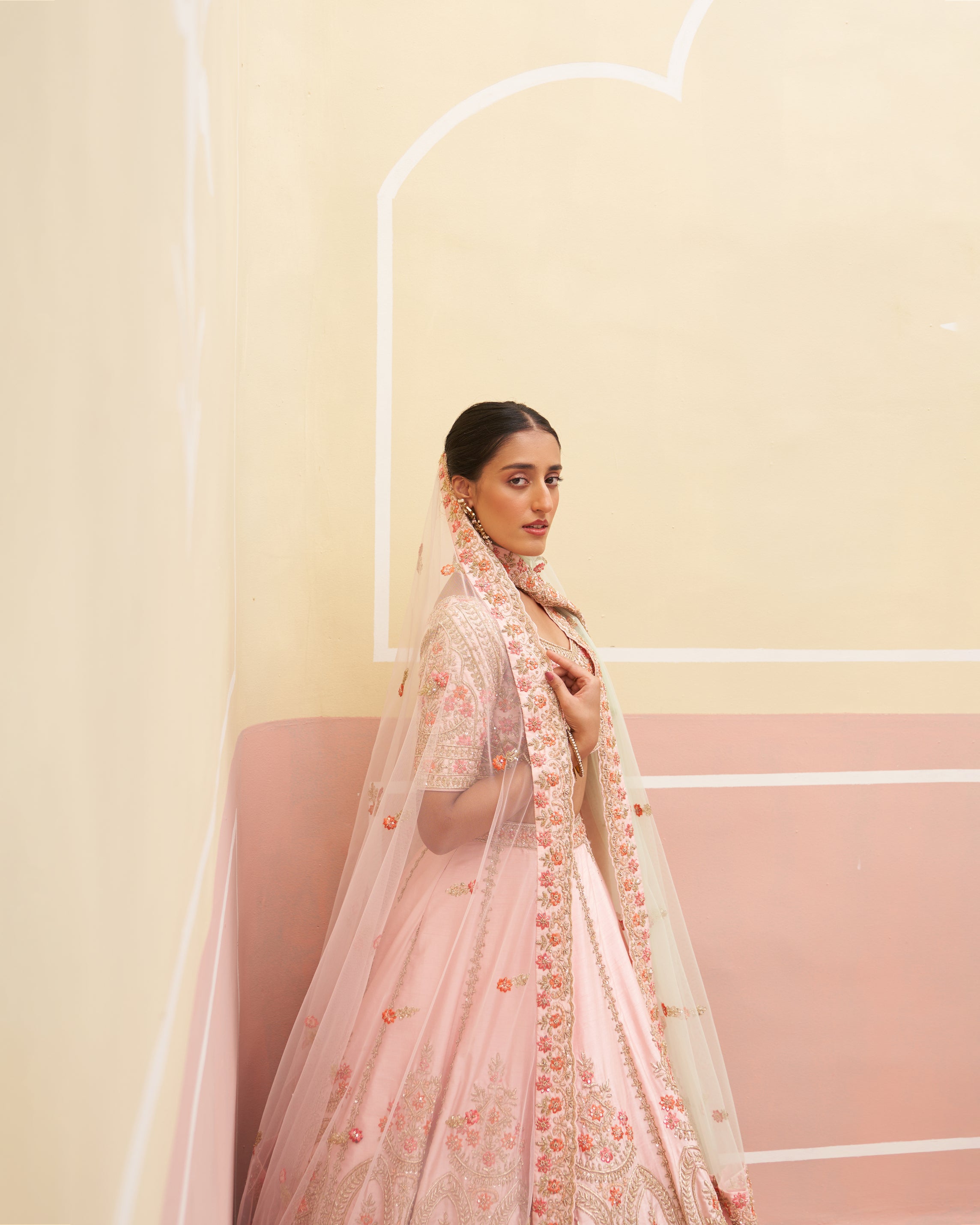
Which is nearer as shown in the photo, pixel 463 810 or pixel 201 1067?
pixel 201 1067

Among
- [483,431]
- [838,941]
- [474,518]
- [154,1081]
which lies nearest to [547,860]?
[474,518]

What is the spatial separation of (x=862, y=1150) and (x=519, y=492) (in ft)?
5.71

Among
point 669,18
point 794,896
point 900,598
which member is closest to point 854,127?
point 669,18

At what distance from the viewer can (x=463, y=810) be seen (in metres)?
1.38

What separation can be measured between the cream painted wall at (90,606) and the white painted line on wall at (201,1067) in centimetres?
11

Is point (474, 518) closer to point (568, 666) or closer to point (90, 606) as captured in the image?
point (568, 666)

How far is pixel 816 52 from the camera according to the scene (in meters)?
2.14

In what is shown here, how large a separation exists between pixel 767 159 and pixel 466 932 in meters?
1.83

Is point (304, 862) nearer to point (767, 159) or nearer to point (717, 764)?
point (717, 764)

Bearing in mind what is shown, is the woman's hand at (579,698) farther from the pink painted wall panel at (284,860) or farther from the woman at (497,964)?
the pink painted wall panel at (284,860)

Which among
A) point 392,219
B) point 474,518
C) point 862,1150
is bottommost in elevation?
point 862,1150

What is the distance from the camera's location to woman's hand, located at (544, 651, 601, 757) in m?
1.49

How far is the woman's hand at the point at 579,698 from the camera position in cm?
149

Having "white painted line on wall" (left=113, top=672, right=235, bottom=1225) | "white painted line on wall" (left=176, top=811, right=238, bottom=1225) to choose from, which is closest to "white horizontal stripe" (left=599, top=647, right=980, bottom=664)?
"white painted line on wall" (left=176, top=811, right=238, bottom=1225)
